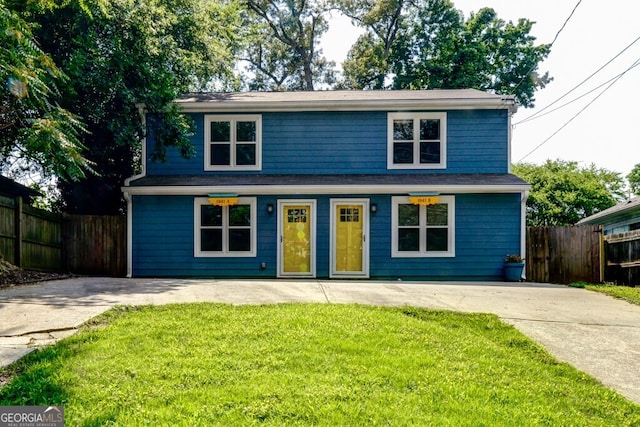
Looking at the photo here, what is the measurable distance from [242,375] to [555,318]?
459 cm

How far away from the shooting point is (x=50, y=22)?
1038 centimetres

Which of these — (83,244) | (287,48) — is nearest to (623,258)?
(83,244)

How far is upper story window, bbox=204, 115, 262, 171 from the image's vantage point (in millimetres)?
12148

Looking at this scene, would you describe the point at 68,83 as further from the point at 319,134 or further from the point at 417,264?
the point at 417,264

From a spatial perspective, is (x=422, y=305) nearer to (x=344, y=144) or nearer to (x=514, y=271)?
(x=514, y=271)

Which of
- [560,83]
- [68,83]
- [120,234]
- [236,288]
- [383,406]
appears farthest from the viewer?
[560,83]

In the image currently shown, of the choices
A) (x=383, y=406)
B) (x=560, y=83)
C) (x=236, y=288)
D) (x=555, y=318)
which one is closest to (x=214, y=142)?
(x=236, y=288)

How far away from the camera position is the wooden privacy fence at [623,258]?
1081cm

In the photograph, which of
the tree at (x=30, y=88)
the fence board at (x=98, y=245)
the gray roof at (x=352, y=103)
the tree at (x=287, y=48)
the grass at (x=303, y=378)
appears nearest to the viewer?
the grass at (x=303, y=378)

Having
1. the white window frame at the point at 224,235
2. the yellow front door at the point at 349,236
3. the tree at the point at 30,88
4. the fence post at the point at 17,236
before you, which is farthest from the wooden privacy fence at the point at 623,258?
the fence post at the point at 17,236

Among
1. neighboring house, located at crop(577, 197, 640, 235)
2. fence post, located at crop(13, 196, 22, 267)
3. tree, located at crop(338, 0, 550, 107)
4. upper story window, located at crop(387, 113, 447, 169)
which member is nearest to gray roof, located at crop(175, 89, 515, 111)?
upper story window, located at crop(387, 113, 447, 169)

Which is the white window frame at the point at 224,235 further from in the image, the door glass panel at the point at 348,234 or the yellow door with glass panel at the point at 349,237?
the door glass panel at the point at 348,234

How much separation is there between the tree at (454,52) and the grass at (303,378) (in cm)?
1938

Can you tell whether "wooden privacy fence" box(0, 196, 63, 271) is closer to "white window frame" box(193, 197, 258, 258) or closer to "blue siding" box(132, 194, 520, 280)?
"blue siding" box(132, 194, 520, 280)
